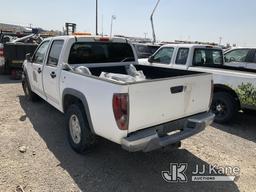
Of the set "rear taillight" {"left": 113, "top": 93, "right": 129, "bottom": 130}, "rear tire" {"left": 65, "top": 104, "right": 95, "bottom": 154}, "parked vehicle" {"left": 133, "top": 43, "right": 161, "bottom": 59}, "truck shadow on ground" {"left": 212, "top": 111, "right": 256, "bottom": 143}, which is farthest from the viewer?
"parked vehicle" {"left": 133, "top": 43, "right": 161, "bottom": 59}

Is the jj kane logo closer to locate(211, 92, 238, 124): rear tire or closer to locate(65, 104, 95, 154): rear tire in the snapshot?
locate(65, 104, 95, 154): rear tire

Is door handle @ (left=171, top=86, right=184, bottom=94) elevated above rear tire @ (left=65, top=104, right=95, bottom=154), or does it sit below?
above

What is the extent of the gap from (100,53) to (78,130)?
5.74 feet

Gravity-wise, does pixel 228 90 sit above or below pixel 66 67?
below

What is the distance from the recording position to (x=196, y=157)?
422 cm

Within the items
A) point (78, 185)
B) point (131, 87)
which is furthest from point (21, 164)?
point (131, 87)

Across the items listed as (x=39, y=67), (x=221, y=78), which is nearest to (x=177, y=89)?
(x=221, y=78)

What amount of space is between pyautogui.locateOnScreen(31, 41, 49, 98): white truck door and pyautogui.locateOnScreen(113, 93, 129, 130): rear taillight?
3.11 meters

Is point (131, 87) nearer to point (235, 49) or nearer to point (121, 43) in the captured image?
point (121, 43)

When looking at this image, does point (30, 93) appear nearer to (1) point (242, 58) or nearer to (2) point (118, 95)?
(2) point (118, 95)

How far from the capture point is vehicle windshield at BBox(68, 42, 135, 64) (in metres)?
4.75

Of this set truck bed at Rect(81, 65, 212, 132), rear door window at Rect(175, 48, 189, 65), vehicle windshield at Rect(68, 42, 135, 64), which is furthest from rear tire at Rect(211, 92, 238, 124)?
vehicle windshield at Rect(68, 42, 135, 64)

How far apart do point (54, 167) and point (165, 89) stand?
2006 millimetres

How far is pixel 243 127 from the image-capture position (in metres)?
5.86
